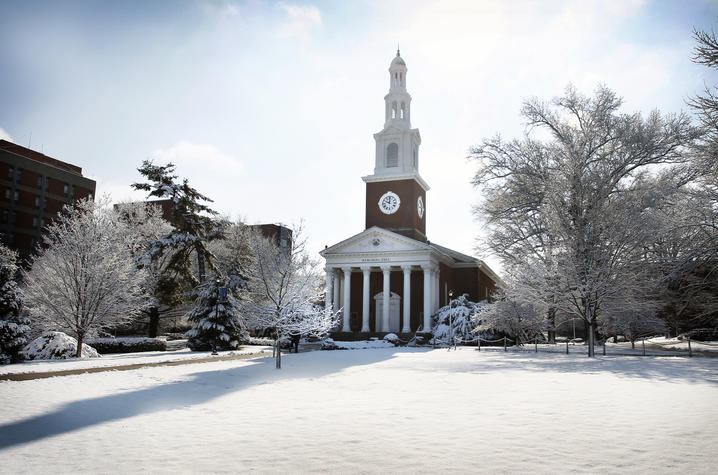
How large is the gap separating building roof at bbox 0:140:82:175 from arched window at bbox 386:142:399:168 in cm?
4180

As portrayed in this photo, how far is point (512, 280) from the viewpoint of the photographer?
29.1 metres

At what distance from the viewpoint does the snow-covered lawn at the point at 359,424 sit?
6129 mm

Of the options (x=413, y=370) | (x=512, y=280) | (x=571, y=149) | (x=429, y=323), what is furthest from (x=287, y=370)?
(x=429, y=323)

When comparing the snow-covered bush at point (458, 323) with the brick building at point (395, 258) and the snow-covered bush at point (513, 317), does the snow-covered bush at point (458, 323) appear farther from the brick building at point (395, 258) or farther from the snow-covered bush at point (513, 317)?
the snow-covered bush at point (513, 317)

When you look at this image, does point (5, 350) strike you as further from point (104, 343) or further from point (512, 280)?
point (512, 280)

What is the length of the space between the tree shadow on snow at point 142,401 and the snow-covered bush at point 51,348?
6.52 metres

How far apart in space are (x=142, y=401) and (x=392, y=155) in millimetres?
41775

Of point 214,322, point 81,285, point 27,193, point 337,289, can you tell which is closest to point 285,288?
point 214,322

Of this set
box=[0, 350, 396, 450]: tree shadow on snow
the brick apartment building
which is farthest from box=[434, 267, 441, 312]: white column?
the brick apartment building

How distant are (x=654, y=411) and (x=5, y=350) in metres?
18.6

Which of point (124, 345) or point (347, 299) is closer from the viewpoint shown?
point (124, 345)

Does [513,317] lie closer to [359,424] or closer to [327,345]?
[327,345]

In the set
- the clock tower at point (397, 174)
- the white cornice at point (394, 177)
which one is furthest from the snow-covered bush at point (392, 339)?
the white cornice at point (394, 177)

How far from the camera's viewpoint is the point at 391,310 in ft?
155
